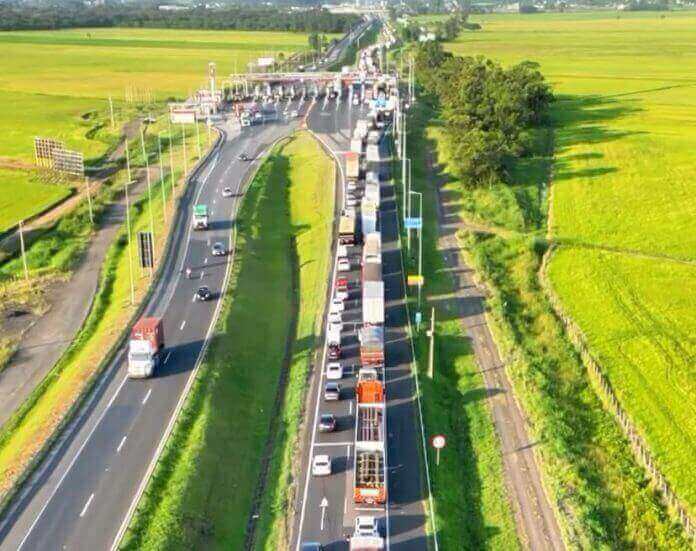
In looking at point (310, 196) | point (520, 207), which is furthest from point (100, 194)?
point (520, 207)

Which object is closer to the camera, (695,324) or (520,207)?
(695,324)

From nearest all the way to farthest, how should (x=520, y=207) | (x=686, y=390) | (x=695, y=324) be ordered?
(x=686, y=390)
(x=695, y=324)
(x=520, y=207)

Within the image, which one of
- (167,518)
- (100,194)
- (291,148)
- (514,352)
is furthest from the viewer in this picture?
(291,148)

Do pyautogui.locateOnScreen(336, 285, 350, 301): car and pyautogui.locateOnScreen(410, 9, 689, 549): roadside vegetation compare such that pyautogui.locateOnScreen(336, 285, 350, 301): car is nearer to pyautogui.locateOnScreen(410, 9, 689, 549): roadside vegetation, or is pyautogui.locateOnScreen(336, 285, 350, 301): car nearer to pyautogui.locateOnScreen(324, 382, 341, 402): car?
pyautogui.locateOnScreen(410, 9, 689, 549): roadside vegetation

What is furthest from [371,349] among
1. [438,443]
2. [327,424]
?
[438,443]

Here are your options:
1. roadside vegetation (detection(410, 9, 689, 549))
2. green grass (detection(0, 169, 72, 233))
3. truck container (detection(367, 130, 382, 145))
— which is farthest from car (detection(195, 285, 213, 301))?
truck container (detection(367, 130, 382, 145))

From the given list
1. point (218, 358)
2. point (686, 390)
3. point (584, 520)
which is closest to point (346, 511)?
point (584, 520)

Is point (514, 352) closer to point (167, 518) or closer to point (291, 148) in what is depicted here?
point (167, 518)
